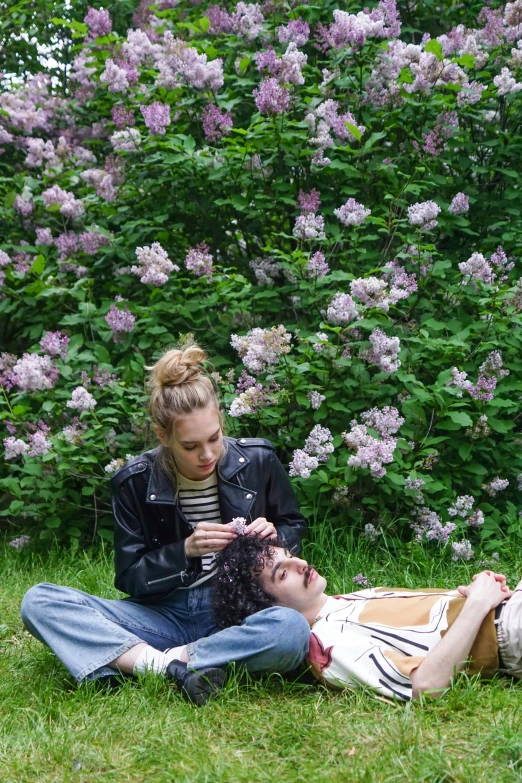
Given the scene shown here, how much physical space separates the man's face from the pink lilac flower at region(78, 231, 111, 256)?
2370mm

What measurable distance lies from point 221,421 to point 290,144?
5.47ft

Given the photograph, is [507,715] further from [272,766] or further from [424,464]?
[424,464]

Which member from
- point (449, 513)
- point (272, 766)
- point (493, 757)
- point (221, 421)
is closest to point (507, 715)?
point (493, 757)

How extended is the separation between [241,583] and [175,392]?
0.68 meters

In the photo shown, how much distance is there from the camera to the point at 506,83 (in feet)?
13.1

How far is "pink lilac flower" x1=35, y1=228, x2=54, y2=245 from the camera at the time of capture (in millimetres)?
4797

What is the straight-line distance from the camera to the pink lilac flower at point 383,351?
3635mm

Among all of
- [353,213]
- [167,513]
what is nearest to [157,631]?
[167,513]

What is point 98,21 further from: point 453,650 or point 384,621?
point 453,650

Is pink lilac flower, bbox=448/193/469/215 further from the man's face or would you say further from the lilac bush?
the man's face

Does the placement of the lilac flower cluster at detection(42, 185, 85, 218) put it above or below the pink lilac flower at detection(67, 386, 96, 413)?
above

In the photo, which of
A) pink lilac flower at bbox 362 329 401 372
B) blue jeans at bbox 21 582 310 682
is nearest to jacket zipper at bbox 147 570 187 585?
blue jeans at bbox 21 582 310 682

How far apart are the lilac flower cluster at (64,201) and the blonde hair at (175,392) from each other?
1.90 m

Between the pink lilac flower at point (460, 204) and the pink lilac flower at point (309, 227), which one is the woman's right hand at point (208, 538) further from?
the pink lilac flower at point (460, 204)
